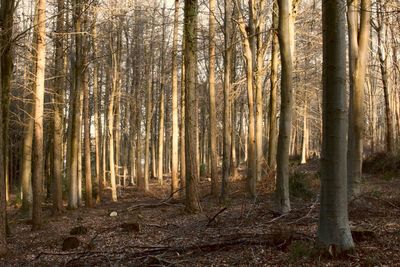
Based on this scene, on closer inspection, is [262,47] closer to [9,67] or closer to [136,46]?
[9,67]

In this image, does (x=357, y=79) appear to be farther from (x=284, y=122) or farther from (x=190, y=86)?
(x=190, y=86)

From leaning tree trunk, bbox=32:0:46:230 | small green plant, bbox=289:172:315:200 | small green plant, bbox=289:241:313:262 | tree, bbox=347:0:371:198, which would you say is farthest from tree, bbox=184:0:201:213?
small green plant, bbox=289:241:313:262

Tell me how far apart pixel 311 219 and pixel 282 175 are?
1.06 metres

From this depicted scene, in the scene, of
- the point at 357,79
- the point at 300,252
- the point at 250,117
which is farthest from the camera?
the point at 250,117

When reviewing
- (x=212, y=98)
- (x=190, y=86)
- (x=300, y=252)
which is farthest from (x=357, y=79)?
(x=212, y=98)

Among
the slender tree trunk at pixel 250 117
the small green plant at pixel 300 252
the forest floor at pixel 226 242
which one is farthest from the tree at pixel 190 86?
the small green plant at pixel 300 252

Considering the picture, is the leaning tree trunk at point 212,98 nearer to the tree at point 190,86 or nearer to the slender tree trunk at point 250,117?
the slender tree trunk at point 250,117

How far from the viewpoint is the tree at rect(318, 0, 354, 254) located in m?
5.35

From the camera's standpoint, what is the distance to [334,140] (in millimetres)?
5348

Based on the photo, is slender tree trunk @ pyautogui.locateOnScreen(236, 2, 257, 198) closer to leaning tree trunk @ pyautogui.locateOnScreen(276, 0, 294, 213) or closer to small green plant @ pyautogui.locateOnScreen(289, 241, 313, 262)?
leaning tree trunk @ pyautogui.locateOnScreen(276, 0, 294, 213)

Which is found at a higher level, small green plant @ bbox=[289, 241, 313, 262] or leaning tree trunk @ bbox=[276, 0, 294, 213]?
leaning tree trunk @ bbox=[276, 0, 294, 213]

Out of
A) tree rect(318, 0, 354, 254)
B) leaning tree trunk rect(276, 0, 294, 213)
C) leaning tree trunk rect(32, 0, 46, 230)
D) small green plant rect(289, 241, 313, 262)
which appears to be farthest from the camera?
leaning tree trunk rect(32, 0, 46, 230)

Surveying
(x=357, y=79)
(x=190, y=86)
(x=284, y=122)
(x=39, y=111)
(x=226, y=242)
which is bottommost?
(x=226, y=242)

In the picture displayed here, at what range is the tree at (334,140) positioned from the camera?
17.5 feet
